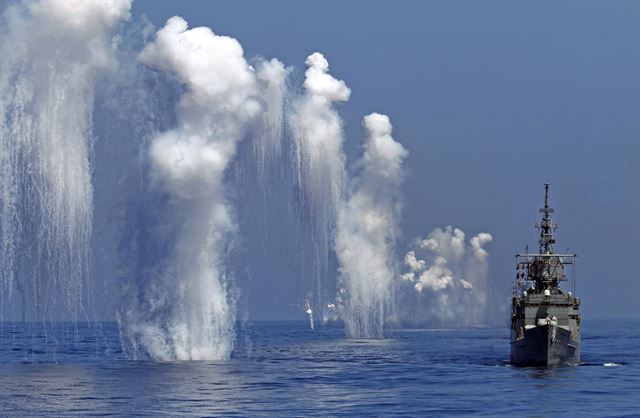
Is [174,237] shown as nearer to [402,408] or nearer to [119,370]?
[119,370]

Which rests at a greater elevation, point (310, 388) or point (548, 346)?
point (548, 346)

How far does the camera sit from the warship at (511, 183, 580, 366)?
124 meters

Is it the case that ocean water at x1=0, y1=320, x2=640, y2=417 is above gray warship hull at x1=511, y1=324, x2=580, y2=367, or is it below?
below

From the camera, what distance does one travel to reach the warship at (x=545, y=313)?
406 feet

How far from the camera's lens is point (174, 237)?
366 ft

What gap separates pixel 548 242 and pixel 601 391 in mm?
43783

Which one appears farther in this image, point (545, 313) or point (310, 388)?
point (545, 313)

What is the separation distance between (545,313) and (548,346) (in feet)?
23.8

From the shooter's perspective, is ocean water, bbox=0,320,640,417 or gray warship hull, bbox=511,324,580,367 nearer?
ocean water, bbox=0,320,640,417

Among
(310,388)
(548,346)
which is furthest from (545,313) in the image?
(310,388)

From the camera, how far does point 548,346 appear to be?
12312 centimetres

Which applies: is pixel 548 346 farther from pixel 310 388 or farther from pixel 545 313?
pixel 310 388

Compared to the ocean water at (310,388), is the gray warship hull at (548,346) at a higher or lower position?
higher

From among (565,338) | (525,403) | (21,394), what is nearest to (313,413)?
(525,403)
